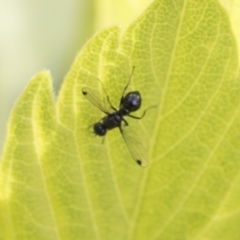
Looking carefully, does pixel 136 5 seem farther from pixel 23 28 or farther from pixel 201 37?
pixel 23 28

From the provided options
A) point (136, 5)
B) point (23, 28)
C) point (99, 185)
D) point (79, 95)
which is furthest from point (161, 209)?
point (23, 28)

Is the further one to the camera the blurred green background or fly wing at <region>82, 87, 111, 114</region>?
the blurred green background

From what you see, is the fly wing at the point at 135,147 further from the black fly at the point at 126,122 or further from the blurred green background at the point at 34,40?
the blurred green background at the point at 34,40

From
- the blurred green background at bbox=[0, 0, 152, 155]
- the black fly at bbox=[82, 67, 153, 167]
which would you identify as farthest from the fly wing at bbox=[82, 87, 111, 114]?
the blurred green background at bbox=[0, 0, 152, 155]

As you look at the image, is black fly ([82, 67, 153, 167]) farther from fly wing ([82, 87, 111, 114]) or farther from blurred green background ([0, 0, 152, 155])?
blurred green background ([0, 0, 152, 155])

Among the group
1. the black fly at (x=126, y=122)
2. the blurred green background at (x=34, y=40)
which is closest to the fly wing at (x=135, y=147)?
the black fly at (x=126, y=122)

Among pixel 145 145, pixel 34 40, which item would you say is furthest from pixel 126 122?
pixel 34 40
